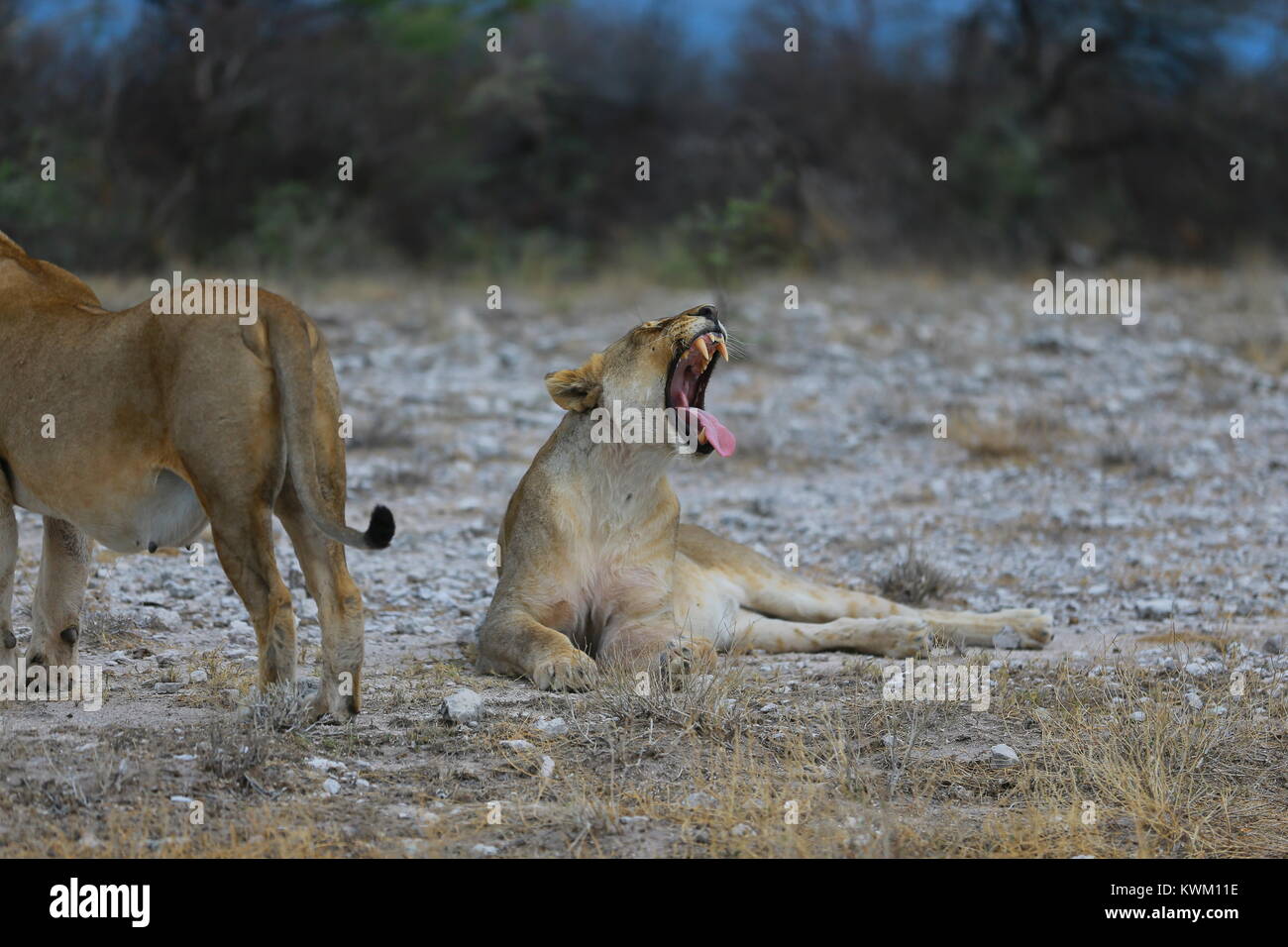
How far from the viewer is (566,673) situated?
514cm

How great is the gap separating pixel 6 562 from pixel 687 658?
2.05 metres

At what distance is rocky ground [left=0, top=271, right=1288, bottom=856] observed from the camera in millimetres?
4070

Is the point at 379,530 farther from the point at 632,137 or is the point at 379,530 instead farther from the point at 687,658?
the point at 632,137

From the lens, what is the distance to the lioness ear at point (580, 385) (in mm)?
5633

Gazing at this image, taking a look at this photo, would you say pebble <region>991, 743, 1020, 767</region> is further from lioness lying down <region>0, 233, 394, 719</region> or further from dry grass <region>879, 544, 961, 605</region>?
dry grass <region>879, 544, 961, 605</region>

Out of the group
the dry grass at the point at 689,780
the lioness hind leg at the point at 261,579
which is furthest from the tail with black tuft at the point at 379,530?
the dry grass at the point at 689,780

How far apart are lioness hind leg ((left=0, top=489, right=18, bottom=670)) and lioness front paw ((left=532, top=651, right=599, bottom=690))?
1557 mm

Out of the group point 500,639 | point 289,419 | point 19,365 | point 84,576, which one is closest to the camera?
point 289,419

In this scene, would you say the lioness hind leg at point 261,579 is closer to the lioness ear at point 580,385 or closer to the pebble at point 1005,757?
the lioness ear at point 580,385

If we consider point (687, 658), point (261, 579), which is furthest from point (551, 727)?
point (261, 579)

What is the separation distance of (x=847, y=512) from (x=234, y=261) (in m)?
8.79

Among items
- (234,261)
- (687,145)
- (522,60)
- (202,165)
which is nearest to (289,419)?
(234,261)

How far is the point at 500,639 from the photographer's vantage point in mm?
5414

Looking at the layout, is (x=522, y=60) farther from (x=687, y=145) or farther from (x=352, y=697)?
(x=352, y=697)
